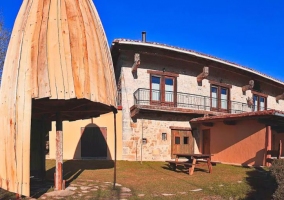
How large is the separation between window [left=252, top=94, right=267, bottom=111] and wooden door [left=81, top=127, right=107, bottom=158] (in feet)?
39.2

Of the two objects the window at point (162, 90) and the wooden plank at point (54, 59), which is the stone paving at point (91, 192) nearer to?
the wooden plank at point (54, 59)

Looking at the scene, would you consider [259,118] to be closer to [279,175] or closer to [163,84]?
[163,84]

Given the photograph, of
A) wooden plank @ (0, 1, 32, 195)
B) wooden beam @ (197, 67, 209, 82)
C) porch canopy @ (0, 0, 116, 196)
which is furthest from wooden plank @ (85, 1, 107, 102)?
wooden beam @ (197, 67, 209, 82)

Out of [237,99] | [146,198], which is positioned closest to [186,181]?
[146,198]

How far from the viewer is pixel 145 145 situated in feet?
55.2

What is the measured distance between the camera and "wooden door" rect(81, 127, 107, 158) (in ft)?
53.1

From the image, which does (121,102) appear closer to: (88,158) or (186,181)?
(88,158)

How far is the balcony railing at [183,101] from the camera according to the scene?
16.8 meters

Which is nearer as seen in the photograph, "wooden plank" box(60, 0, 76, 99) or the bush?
the bush

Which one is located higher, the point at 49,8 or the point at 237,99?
the point at 49,8

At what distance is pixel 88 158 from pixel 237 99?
37.0 ft

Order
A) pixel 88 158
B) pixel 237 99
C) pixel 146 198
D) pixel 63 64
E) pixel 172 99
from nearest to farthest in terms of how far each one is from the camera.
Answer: pixel 63 64 → pixel 146 198 → pixel 88 158 → pixel 172 99 → pixel 237 99

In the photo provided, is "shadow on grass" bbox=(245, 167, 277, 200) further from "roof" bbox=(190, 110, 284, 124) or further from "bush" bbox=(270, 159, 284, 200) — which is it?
"roof" bbox=(190, 110, 284, 124)

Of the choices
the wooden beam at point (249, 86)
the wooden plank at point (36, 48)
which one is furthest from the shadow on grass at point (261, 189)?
the wooden beam at point (249, 86)
